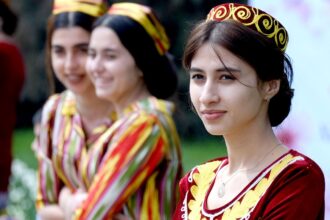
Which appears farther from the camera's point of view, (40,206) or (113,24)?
(40,206)

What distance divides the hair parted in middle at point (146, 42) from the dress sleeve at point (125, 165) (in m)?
0.20

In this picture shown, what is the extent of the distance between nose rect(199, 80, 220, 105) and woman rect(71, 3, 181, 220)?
1.29 m

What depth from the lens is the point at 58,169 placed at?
15.0 feet

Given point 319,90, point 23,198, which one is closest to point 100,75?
point 319,90

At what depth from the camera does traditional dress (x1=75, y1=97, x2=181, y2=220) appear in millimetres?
4090

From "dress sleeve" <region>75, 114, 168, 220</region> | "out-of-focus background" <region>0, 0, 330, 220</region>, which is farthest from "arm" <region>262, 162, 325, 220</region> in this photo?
"dress sleeve" <region>75, 114, 168, 220</region>

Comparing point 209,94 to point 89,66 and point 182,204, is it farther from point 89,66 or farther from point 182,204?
point 89,66

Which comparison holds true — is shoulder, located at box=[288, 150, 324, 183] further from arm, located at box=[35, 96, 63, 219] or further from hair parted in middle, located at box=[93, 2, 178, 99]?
arm, located at box=[35, 96, 63, 219]

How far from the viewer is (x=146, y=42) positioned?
425 cm

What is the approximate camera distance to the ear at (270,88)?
9.50 ft

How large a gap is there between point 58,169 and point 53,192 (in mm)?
115

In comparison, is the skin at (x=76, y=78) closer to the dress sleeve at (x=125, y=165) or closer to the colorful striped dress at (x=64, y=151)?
the colorful striped dress at (x=64, y=151)

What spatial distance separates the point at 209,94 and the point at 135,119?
1349 millimetres

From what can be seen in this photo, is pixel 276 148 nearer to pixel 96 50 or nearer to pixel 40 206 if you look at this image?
pixel 96 50
